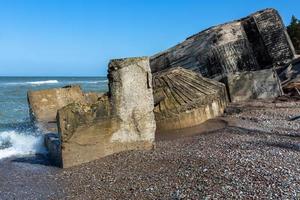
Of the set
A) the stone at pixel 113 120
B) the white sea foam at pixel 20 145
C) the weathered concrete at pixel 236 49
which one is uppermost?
the weathered concrete at pixel 236 49

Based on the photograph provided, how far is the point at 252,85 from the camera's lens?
1154 cm

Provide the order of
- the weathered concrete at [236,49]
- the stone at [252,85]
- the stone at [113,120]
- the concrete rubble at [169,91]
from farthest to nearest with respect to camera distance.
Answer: the weathered concrete at [236,49] → the stone at [252,85] → the concrete rubble at [169,91] → the stone at [113,120]

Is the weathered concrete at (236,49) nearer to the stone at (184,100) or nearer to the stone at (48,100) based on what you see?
the stone at (184,100)

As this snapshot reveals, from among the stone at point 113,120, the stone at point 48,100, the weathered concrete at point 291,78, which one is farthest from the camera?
the weathered concrete at point 291,78

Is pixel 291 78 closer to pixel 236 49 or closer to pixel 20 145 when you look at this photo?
pixel 236 49

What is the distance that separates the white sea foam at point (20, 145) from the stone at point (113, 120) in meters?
0.98

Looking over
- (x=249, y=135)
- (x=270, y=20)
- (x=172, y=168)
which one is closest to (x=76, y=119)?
(x=172, y=168)

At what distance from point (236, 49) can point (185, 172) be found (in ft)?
27.4

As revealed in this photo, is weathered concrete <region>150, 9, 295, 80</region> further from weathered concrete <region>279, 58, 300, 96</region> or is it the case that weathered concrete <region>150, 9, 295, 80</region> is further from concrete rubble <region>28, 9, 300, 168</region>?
weathered concrete <region>279, 58, 300, 96</region>

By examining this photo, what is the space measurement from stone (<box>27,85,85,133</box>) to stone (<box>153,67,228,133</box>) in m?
2.29

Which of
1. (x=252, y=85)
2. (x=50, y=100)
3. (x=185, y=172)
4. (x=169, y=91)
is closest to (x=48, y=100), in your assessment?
(x=50, y=100)

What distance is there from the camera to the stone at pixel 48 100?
10211mm

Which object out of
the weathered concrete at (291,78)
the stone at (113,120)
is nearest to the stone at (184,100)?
the stone at (113,120)

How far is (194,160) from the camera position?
521 centimetres
